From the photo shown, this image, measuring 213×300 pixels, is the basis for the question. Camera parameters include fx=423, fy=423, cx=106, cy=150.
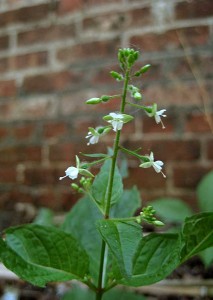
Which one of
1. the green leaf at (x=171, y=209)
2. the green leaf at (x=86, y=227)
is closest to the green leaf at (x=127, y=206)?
the green leaf at (x=86, y=227)

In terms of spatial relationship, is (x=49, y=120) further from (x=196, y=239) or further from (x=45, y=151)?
(x=196, y=239)

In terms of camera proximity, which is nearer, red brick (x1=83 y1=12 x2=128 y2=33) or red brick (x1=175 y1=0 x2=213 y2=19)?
red brick (x1=175 y1=0 x2=213 y2=19)

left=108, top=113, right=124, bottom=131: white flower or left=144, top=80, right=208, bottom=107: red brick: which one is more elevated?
left=144, top=80, right=208, bottom=107: red brick

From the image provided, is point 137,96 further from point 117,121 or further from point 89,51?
point 89,51

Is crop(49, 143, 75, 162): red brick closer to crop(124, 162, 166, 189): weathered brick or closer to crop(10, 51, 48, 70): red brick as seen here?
crop(124, 162, 166, 189): weathered brick

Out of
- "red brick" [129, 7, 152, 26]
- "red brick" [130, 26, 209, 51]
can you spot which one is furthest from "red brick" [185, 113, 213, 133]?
"red brick" [129, 7, 152, 26]

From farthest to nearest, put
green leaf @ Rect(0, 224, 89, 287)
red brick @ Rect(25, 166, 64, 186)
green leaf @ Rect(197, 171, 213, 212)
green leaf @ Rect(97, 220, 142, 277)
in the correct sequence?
red brick @ Rect(25, 166, 64, 186) → green leaf @ Rect(197, 171, 213, 212) → green leaf @ Rect(0, 224, 89, 287) → green leaf @ Rect(97, 220, 142, 277)

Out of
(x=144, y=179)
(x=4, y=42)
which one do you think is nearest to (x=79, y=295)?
(x=144, y=179)
